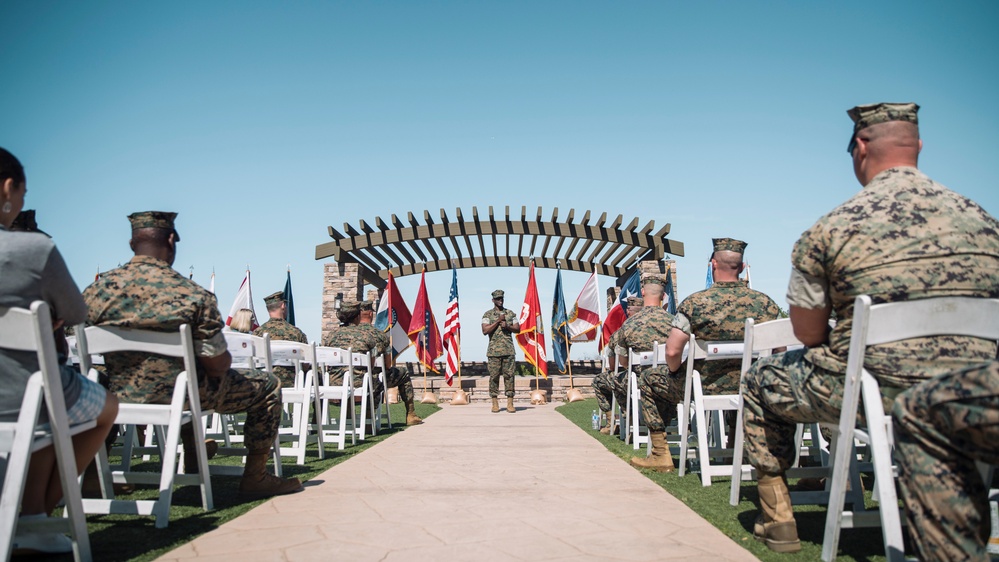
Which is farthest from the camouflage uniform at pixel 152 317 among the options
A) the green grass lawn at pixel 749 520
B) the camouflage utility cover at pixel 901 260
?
the camouflage utility cover at pixel 901 260

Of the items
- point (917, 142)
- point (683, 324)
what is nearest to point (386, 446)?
point (683, 324)

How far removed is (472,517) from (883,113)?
2543 millimetres

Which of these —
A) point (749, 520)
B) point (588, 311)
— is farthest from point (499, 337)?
point (749, 520)

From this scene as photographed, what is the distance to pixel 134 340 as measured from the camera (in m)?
3.28

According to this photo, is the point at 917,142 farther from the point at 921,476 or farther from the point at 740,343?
the point at 740,343

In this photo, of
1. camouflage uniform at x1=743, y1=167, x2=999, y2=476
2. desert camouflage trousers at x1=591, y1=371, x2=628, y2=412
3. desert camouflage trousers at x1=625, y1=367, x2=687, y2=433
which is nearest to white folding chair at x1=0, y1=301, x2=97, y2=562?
camouflage uniform at x1=743, y1=167, x2=999, y2=476

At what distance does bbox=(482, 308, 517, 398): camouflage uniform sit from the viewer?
1191cm

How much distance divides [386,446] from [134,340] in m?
3.68

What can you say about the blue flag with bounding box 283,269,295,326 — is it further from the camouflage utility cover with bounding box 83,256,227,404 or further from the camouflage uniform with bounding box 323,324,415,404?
the camouflage utility cover with bounding box 83,256,227,404

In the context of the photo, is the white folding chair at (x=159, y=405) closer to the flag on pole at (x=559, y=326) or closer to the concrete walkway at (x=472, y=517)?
the concrete walkway at (x=472, y=517)

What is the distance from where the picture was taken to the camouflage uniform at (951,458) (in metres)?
1.68

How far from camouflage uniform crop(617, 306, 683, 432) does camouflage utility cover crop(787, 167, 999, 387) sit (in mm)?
2501

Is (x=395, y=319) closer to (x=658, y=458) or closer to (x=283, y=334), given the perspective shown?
(x=283, y=334)

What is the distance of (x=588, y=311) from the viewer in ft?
46.6
